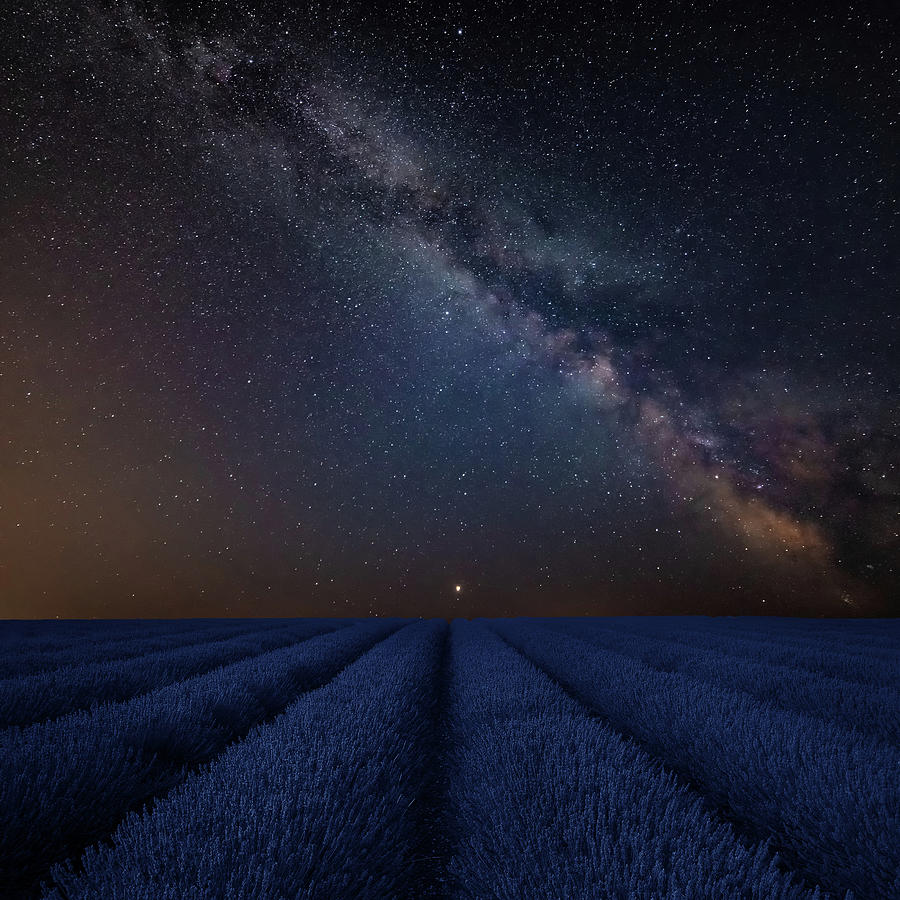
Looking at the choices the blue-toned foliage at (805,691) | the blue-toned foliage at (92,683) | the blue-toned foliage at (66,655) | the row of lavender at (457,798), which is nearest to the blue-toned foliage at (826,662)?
the blue-toned foliage at (805,691)

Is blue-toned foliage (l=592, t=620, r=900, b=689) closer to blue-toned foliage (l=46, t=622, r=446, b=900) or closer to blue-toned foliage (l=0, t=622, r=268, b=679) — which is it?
blue-toned foliage (l=46, t=622, r=446, b=900)

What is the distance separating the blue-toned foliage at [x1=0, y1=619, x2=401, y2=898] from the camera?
193 cm

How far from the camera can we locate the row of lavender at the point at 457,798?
154 cm

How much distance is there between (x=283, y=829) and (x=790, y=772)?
7.89ft

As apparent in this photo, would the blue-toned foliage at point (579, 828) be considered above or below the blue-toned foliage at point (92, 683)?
above

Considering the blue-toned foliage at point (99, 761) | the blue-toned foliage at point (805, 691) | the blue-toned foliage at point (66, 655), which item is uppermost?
the blue-toned foliage at point (99, 761)

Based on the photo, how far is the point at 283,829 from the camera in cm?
170

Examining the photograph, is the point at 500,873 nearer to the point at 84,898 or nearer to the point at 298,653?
the point at 84,898

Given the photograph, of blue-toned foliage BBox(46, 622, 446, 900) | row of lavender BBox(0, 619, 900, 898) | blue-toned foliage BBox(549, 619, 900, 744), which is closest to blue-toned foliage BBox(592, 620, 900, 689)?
blue-toned foliage BBox(549, 619, 900, 744)

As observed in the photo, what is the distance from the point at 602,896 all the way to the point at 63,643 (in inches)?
420

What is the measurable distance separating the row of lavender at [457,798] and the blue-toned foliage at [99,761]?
1 centimetres

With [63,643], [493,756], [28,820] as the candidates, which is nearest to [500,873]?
[493,756]

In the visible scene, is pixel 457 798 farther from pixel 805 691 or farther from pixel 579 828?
pixel 805 691

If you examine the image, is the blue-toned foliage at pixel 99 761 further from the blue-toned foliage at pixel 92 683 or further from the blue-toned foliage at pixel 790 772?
the blue-toned foliage at pixel 790 772
